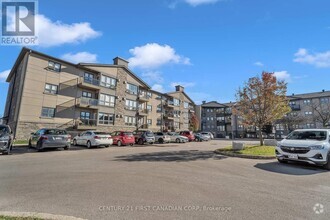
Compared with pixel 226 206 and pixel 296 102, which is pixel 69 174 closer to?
pixel 226 206

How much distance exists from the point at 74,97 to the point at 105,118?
5.73 m

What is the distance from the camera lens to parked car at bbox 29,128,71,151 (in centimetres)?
1451

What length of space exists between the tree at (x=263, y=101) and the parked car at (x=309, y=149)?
6.01 m

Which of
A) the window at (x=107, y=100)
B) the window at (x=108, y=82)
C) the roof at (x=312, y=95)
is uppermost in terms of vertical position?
the roof at (x=312, y=95)

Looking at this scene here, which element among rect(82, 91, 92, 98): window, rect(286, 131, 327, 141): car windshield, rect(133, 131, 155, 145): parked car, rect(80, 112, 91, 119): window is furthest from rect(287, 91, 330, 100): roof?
rect(80, 112, 91, 119): window

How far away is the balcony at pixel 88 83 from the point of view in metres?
27.7

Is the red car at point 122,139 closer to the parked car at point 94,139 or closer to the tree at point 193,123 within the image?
the parked car at point 94,139

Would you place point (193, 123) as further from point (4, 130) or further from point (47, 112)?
point (4, 130)

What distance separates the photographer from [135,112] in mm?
37031

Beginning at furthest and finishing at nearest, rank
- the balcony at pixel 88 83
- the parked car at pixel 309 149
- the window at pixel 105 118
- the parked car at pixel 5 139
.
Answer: the window at pixel 105 118 < the balcony at pixel 88 83 < the parked car at pixel 5 139 < the parked car at pixel 309 149

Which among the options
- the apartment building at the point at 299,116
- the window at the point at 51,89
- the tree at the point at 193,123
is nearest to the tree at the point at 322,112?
the apartment building at the point at 299,116

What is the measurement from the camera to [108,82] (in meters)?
32.3

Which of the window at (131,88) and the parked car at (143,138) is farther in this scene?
the window at (131,88)

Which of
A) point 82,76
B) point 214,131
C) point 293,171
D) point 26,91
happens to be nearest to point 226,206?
point 293,171
